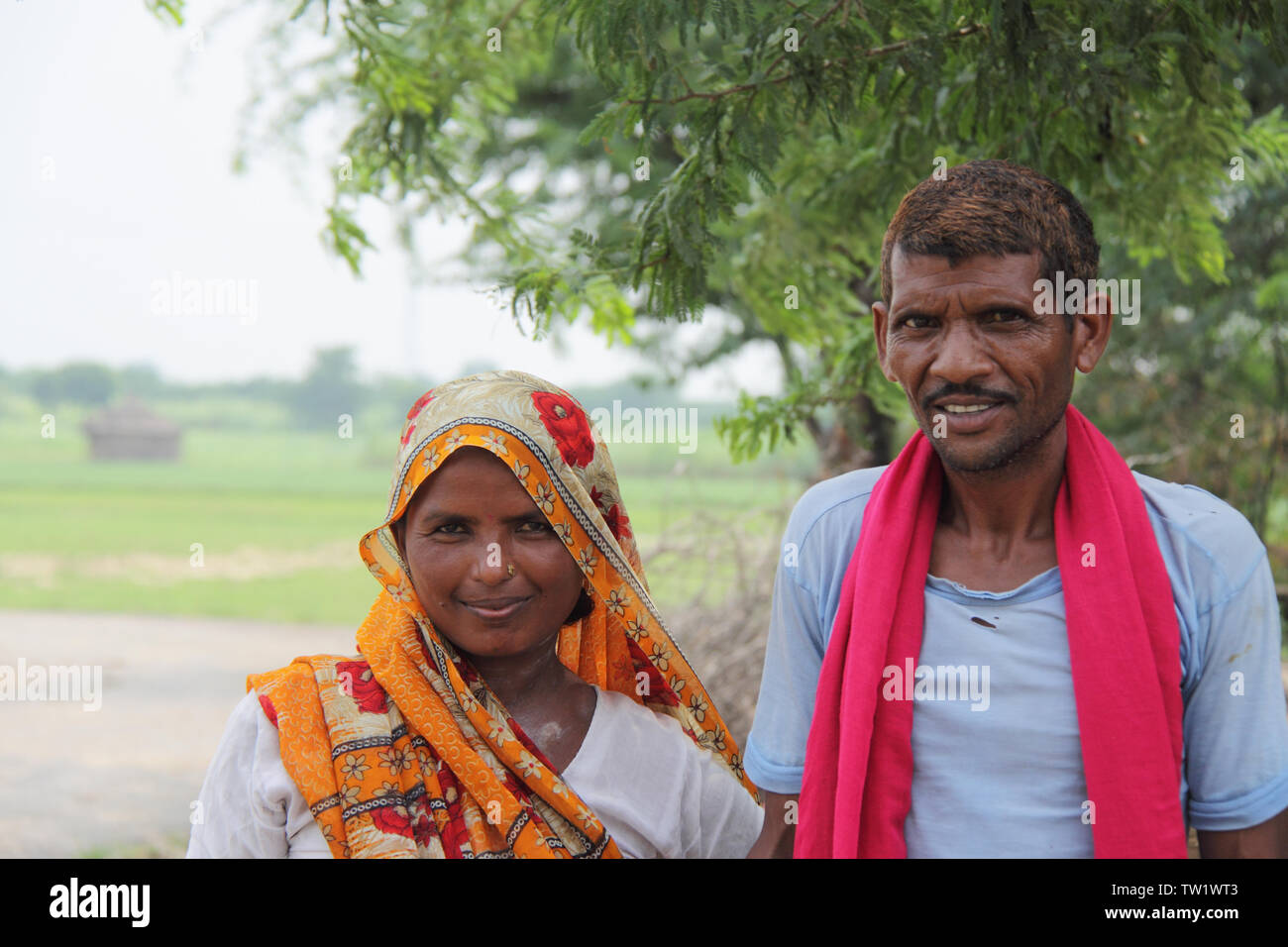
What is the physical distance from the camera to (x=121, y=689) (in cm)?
1055

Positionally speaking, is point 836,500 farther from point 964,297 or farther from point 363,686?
point 363,686

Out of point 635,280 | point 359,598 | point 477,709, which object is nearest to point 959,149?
point 635,280

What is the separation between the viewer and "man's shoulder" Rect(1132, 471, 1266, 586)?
5.79ft

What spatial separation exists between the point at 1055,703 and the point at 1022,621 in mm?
138

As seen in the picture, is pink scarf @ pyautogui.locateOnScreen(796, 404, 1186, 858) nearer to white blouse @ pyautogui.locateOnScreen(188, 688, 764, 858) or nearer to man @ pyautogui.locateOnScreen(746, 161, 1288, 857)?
man @ pyautogui.locateOnScreen(746, 161, 1288, 857)

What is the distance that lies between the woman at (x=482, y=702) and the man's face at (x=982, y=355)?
25.1 inches

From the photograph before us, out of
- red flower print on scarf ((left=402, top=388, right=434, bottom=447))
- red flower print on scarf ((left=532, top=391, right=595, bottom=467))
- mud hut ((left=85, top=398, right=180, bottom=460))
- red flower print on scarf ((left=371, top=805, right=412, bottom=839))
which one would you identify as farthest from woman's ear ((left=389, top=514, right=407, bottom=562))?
mud hut ((left=85, top=398, right=180, bottom=460))

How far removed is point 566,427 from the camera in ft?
6.94

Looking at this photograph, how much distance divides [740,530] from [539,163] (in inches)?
195

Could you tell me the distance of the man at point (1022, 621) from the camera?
1.74 metres

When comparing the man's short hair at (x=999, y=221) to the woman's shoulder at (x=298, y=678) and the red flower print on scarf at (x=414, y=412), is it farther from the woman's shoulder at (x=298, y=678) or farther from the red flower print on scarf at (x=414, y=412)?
the woman's shoulder at (x=298, y=678)

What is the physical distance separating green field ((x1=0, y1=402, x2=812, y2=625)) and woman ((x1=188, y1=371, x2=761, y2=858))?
1.99 m

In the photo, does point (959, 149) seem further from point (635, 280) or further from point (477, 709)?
point (477, 709)
